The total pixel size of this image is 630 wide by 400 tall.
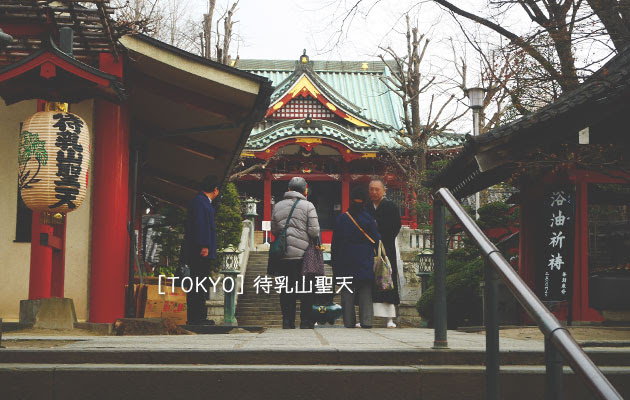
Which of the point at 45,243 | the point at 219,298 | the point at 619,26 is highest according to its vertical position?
the point at 619,26

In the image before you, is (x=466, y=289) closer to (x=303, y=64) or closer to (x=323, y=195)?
(x=323, y=195)

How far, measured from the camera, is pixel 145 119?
1103cm

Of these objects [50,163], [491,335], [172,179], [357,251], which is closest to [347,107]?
[172,179]

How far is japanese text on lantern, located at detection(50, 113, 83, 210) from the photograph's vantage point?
708cm

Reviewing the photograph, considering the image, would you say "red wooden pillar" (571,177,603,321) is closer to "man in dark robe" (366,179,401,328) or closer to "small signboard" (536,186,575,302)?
"small signboard" (536,186,575,302)

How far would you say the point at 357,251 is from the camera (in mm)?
8867
